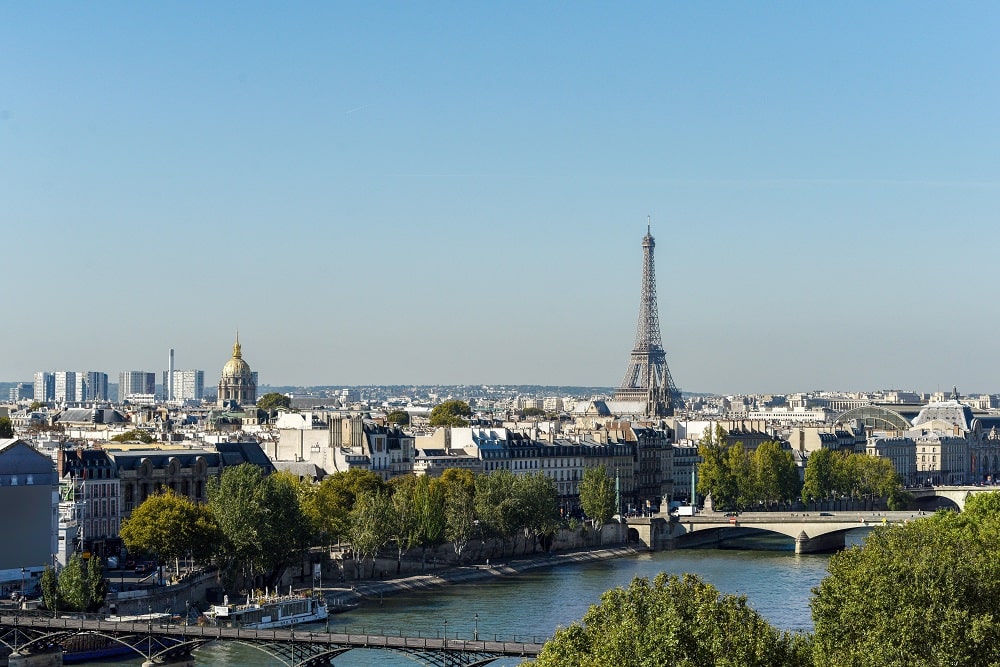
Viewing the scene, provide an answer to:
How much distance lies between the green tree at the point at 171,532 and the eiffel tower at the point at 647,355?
117 meters

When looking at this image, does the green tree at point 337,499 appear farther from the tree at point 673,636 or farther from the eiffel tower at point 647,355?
the eiffel tower at point 647,355

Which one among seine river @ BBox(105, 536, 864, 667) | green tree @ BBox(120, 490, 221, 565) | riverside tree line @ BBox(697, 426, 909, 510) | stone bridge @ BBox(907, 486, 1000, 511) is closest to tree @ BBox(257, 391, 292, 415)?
riverside tree line @ BBox(697, 426, 909, 510)

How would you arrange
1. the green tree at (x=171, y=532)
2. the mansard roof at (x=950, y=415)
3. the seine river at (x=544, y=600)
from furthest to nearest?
1. the mansard roof at (x=950, y=415)
2. the green tree at (x=171, y=532)
3. the seine river at (x=544, y=600)

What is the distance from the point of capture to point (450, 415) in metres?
128

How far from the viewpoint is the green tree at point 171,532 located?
179 ft

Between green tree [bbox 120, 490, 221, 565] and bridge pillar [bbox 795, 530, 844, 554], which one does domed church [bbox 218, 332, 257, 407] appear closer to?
bridge pillar [bbox 795, 530, 844, 554]

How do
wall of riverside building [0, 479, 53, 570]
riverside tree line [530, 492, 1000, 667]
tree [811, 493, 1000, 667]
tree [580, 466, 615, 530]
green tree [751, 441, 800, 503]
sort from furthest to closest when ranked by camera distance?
green tree [751, 441, 800, 503]
tree [580, 466, 615, 530]
wall of riverside building [0, 479, 53, 570]
tree [811, 493, 1000, 667]
riverside tree line [530, 492, 1000, 667]

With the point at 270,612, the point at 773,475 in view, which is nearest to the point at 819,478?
the point at 773,475

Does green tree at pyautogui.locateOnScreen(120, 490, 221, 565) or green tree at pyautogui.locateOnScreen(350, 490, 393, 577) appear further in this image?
green tree at pyautogui.locateOnScreen(350, 490, 393, 577)

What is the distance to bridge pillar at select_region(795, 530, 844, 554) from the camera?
76.4 meters

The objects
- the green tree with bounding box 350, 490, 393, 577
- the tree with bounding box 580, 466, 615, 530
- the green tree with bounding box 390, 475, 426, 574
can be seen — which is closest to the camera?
the green tree with bounding box 350, 490, 393, 577

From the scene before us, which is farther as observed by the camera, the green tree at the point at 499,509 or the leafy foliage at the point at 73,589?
the green tree at the point at 499,509

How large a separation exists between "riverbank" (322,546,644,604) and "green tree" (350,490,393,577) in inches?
44.9

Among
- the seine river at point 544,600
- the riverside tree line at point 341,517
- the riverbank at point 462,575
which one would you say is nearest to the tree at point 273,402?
the riverside tree line at point 341,517
